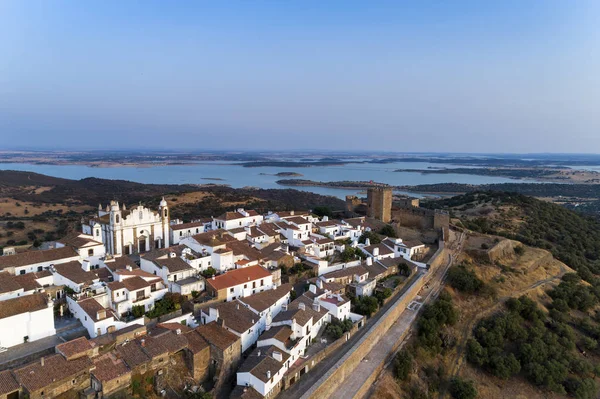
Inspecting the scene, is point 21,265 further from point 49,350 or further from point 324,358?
point 324,358

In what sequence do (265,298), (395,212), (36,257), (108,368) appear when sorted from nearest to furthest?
1. (108,368)
2. (265,298)
3. (36,257)
4. (395,212)

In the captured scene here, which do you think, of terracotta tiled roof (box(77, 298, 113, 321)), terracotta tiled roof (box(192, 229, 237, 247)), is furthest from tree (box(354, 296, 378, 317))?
terracotta tiled roof (box(77, 298, 113, 321))

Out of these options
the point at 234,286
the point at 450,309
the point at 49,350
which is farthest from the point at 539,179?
the point at 49,350

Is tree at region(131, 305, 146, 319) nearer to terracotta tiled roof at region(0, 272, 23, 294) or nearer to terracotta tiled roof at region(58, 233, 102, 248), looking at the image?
terracotta tiled roof at region(0, 272, 23, 294)

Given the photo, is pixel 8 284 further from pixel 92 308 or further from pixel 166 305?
pixel 166 305

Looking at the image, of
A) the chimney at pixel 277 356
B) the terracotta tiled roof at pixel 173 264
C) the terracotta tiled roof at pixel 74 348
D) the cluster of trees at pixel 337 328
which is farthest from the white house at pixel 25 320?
the cluster of trees at pixel 337 328

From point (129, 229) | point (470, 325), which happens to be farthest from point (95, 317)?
point (470, 325)

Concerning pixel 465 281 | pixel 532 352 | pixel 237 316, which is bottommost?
pixel 532 352
